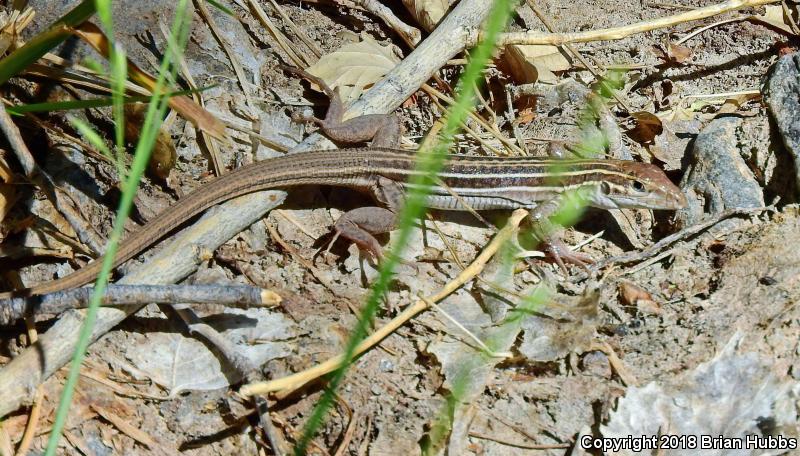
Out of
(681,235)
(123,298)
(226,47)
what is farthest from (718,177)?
(123,298)

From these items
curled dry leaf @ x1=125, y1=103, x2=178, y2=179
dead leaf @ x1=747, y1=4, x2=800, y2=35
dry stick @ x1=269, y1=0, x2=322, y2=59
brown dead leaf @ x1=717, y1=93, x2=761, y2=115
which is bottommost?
curled dry leaf @ x1=125, y1=103, x2=178, y2=179

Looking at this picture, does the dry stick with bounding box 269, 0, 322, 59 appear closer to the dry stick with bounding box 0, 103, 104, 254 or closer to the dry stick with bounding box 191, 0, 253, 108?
the dry stick with bounding box 191, 0, 253, 108

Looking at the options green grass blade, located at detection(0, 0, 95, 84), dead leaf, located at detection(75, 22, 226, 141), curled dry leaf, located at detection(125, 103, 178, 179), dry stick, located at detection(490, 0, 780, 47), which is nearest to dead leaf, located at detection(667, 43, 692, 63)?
dry stick, located at detection(490, 0, 780, 47)

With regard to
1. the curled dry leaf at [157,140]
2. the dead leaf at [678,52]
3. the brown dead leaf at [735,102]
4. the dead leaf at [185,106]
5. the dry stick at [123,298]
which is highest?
the dead leaf at [678,52]

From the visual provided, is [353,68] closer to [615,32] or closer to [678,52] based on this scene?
[615,32]

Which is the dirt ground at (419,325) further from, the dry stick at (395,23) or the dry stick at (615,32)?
the dry stick at (615,32)

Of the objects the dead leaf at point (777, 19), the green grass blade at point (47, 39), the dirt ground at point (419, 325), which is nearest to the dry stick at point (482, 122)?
the dirt ground at point (419, 325)
